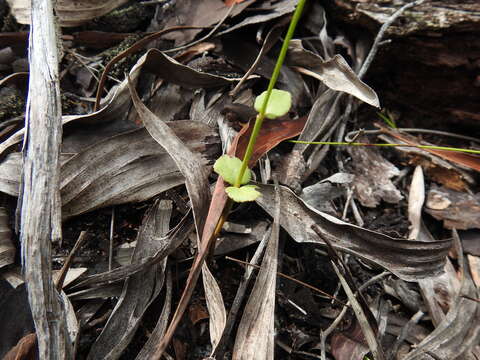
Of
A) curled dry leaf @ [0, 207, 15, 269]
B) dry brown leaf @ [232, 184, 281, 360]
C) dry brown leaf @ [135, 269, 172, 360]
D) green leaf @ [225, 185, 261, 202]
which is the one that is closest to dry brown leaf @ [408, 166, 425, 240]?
dry brown leaf @ [232, 184, 281, 360]

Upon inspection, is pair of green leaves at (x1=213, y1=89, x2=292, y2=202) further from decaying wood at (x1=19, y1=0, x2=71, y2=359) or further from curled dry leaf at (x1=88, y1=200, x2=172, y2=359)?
decaying wood at (x1=19, y1=0, x2=71, y2=359)

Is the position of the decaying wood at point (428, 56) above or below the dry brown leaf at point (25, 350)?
above

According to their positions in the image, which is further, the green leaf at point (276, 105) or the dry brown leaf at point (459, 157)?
the dry brown leaf at point (459, 157)

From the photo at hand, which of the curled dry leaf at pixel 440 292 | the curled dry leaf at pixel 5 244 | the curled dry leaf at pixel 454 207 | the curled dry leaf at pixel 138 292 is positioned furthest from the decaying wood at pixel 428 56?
the curled dry leaf at pixel 5 244

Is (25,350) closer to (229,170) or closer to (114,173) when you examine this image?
(114,173)

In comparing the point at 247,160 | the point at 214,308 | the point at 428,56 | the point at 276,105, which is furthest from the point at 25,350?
the point at 428,56

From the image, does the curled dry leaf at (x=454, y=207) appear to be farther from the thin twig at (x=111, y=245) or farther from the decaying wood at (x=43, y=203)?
the decaying wood at (x=43, y=203)
